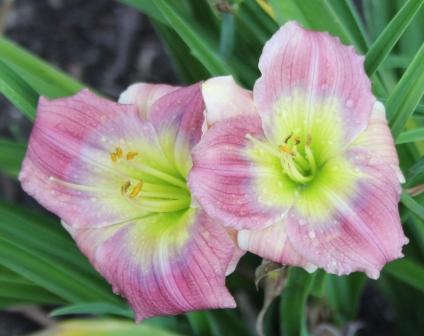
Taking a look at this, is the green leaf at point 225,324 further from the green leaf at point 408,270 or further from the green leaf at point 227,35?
the green leaf at point 227,35

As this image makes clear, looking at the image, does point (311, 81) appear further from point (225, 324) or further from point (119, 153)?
point (225, 324)

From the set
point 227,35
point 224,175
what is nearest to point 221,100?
point 224,175

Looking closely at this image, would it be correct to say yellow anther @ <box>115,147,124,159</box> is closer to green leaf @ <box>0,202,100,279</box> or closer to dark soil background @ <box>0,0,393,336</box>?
green leaf @ <box>0,202,100,279</box>

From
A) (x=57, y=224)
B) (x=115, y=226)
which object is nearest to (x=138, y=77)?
(x=57, y=224)

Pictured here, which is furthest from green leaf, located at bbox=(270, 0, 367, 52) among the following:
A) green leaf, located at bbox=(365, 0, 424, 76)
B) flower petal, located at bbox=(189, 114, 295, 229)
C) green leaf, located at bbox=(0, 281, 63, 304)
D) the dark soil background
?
the dark soil background

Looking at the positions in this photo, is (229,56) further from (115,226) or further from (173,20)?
(115,226)
